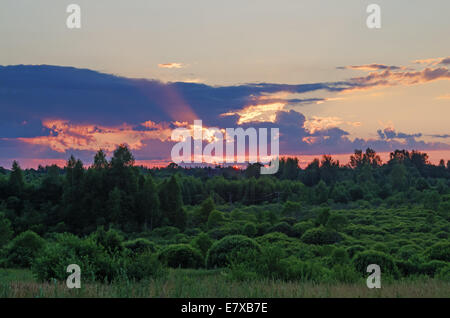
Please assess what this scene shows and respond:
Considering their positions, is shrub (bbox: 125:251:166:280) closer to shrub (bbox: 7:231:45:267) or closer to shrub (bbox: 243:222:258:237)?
shrub (bbox: 7:231:45:267)

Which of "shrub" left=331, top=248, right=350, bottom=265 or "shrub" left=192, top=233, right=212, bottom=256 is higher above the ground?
"shrub" left=331, top=248, right=350, bottom=265

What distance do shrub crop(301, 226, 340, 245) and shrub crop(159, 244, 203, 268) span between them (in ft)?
83.2

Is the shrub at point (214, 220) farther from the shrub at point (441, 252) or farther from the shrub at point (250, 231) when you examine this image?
the shrub at point (441, 252)

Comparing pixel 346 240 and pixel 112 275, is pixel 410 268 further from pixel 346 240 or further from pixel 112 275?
pixel 346 240

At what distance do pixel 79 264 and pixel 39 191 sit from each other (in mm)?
76244

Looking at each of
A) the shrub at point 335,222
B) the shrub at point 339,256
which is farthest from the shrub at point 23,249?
the shrub at point 335,222

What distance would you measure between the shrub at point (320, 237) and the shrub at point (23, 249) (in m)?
29.5

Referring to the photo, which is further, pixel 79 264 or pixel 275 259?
pixel 275 259

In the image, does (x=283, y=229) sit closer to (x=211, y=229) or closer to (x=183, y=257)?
(x=211, y=229)

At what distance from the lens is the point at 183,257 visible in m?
29.7

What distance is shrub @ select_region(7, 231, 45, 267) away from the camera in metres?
32.2

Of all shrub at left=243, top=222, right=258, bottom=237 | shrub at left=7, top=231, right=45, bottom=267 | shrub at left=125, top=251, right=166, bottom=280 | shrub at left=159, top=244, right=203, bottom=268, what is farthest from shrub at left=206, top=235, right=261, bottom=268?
shrub at left=243, top=222, right=258, bottom=237
